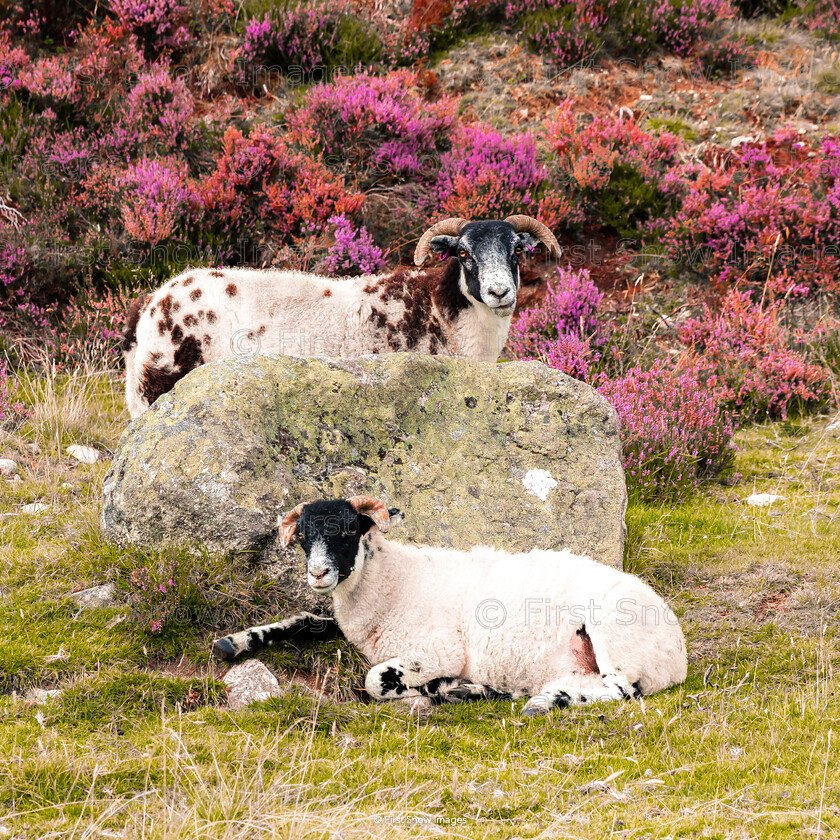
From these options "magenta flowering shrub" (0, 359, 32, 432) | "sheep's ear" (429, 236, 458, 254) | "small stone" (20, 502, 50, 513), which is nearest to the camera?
"small stone" (20, 502, 50, 513)

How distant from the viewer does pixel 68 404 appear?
30.8 ft

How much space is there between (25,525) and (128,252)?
239 inches

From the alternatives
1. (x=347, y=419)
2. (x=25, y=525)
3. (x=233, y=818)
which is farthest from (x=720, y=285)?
(x=233, y=818)

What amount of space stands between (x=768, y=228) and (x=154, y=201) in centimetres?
884

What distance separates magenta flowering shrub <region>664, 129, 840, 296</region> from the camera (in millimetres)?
12719

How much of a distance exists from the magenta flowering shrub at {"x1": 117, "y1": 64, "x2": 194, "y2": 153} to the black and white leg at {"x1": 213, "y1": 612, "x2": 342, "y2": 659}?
9.98 m

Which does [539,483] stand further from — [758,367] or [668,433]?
[758,367]

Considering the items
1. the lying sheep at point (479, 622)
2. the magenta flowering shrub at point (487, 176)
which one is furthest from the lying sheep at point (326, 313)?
the magenta flowering shrub at point (487, 176)

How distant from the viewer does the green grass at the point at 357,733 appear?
12.9ft

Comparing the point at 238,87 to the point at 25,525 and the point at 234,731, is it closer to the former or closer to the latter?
the point at 25,525

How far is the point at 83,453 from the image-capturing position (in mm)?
8789

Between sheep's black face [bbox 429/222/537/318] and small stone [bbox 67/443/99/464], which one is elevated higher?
sheep's black face [bbox 429/222/537/318]

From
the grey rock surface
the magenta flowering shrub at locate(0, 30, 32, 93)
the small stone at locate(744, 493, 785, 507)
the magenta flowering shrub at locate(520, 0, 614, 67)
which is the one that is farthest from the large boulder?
the magenta flowering shrub at locate(520, 0, 614, 67)

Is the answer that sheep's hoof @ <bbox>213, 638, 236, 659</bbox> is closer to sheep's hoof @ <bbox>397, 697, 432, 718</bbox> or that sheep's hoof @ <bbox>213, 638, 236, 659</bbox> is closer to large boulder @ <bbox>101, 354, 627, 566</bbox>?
large boulder @ <bbox>101, 354, 627, 566</bbox>
